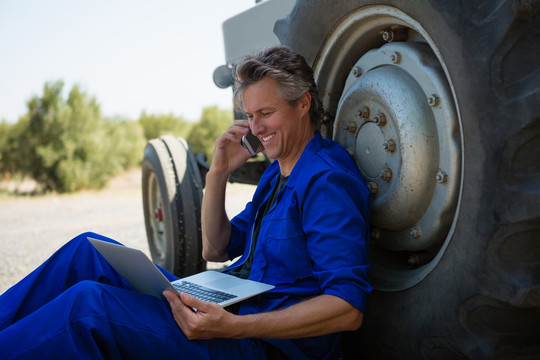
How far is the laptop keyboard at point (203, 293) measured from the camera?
5.99 ft

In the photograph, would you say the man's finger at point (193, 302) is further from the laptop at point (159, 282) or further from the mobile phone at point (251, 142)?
the mobile phone at point (251, 142)

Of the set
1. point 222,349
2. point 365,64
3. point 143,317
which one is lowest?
point 222,349

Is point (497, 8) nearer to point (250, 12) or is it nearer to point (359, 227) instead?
point (359, 227)

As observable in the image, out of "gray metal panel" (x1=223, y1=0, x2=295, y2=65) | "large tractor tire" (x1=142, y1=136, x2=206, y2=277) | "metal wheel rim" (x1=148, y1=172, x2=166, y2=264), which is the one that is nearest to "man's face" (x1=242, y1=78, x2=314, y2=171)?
"gray metal panel" (x1=223, y1=0, x2=295, y2=65)

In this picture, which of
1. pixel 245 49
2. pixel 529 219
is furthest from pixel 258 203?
pixel 245 49

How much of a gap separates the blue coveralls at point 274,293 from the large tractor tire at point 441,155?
7.4 inches

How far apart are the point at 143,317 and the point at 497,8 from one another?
1.36 m

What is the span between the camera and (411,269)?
6.55 feet

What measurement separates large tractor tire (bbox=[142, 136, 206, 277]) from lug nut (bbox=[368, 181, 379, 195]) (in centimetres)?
202

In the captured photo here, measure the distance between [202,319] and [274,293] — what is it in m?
0.32

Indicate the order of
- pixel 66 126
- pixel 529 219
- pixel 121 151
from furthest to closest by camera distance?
pixel 121 151, pixel 66 126, pixel 529 219

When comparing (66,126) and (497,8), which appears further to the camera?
(66,126)

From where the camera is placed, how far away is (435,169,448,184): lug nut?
172 centimetres

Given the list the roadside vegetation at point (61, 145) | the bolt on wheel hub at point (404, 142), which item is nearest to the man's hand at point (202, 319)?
the bolt on wheel hub at point (404, 142)
